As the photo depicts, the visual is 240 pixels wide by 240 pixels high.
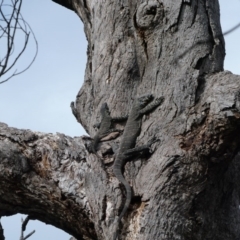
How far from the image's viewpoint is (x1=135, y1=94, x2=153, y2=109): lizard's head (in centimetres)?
313

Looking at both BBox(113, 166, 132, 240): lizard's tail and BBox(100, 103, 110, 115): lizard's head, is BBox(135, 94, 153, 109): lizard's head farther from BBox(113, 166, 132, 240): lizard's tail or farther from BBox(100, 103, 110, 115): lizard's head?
BBox(113, 166, 132, 240): lizard's tail

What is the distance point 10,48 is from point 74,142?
855 millimetres

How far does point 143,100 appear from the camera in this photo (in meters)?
3.17

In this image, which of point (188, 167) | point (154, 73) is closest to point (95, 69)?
point (154, 73)

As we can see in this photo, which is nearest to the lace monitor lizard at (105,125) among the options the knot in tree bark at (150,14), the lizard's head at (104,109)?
the lizard's head at (104,109)

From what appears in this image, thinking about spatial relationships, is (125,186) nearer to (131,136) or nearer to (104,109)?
(131,136)

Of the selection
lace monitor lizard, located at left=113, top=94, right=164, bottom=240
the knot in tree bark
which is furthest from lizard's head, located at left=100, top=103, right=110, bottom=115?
the knot in tree bark

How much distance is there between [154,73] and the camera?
3.29m

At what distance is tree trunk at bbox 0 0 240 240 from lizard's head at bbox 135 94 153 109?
4 cm

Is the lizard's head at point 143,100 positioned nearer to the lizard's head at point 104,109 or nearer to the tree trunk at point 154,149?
the tree trunk at point 154,149

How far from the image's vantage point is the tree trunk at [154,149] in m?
2.87

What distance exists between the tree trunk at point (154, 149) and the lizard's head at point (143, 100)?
0.04m

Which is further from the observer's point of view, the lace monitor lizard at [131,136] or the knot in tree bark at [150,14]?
the knot in tree bark at [150,14]

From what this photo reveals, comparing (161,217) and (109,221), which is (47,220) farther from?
(161,217)
